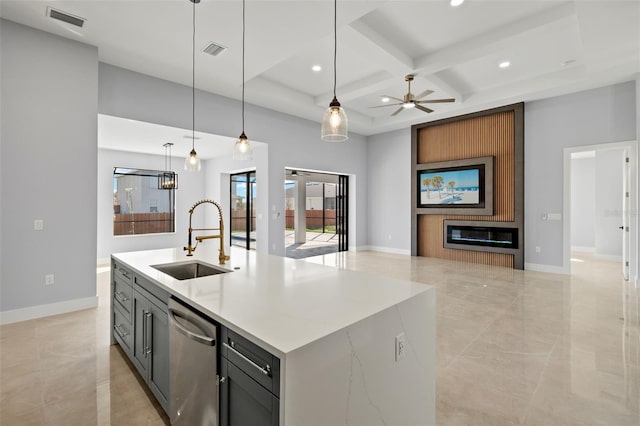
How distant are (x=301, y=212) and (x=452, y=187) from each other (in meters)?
4.74

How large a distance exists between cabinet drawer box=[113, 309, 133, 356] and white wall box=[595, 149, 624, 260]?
9890mm

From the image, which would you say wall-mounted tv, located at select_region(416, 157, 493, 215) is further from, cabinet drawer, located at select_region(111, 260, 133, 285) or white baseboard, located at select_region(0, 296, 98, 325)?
white baseboard, located at select_region(0, 296, 98, 325)

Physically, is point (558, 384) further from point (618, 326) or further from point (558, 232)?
point (558, 232)

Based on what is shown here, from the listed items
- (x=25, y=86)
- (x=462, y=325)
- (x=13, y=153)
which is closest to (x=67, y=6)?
(x=25, y=86)

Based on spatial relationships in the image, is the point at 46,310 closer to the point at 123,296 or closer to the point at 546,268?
the point at 123,296

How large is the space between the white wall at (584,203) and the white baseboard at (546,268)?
389 centimetres

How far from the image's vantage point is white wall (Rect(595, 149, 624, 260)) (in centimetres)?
723

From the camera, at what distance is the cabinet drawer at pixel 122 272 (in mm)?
2396

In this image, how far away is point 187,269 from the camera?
2.54 metres

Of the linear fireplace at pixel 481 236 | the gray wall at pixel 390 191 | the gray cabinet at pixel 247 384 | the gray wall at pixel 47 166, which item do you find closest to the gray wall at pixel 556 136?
the linear fireplace at pixel 481 236

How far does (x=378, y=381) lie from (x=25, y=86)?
4.79m

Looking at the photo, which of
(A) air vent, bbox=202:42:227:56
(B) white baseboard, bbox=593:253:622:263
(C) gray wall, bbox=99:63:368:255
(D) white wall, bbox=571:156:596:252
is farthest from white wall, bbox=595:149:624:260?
(A) air vent, bbox=202:42:227:56

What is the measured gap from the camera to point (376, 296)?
1560 millimetres

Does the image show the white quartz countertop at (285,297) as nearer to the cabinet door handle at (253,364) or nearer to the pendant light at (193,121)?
the cabinet door handle at (253,364)
